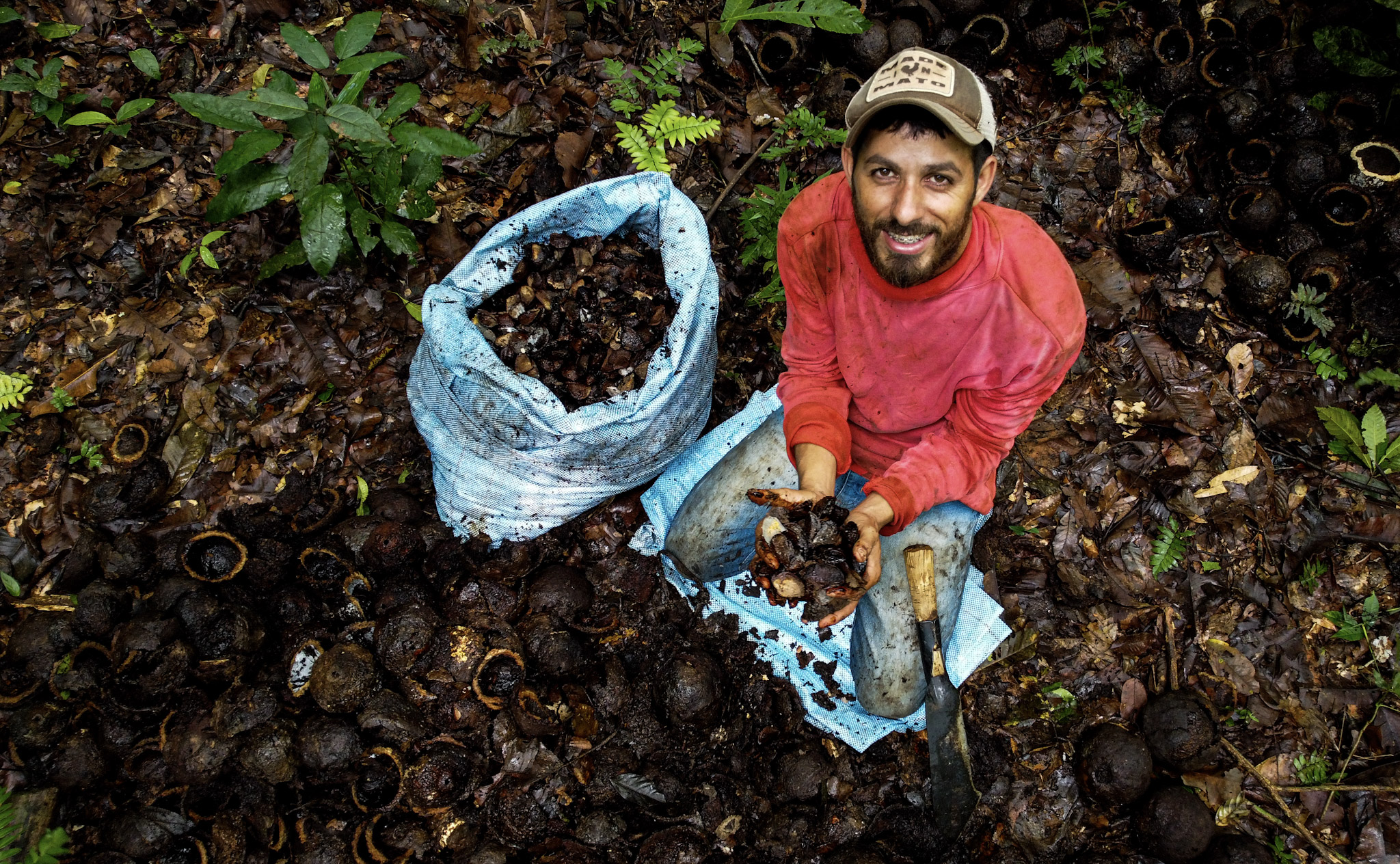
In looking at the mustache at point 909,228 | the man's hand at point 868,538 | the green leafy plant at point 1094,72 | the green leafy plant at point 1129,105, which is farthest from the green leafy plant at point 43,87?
the green leafy plant at point 1129,105

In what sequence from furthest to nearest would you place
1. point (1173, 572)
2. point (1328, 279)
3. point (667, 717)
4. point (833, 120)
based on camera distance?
point (833, 120), point (1328, 279), point (1173, 572), point (667, 717)

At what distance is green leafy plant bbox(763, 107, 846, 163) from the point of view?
3535 mm

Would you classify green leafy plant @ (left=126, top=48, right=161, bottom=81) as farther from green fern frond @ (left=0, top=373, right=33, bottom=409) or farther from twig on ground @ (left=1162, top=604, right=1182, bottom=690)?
twig on ground @ (left=1162, top=604, right=1182, bottom=690)

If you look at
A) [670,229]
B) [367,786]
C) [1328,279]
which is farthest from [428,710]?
[1328,279]

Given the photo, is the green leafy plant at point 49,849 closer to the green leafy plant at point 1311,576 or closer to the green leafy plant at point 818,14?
the green leafy plant at point 818,14

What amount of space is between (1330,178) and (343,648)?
15.8ft

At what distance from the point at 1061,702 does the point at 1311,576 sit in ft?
4.18

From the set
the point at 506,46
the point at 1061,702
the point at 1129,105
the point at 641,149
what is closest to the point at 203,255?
the point at 506,46

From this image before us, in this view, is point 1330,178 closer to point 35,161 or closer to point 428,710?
point 428,710

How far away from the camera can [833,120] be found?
377cm

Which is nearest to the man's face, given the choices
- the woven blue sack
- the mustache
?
the mustache

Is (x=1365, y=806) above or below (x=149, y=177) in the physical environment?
below

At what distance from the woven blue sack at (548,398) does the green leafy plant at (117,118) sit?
1.77m

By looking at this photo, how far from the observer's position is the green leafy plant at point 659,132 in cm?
325
